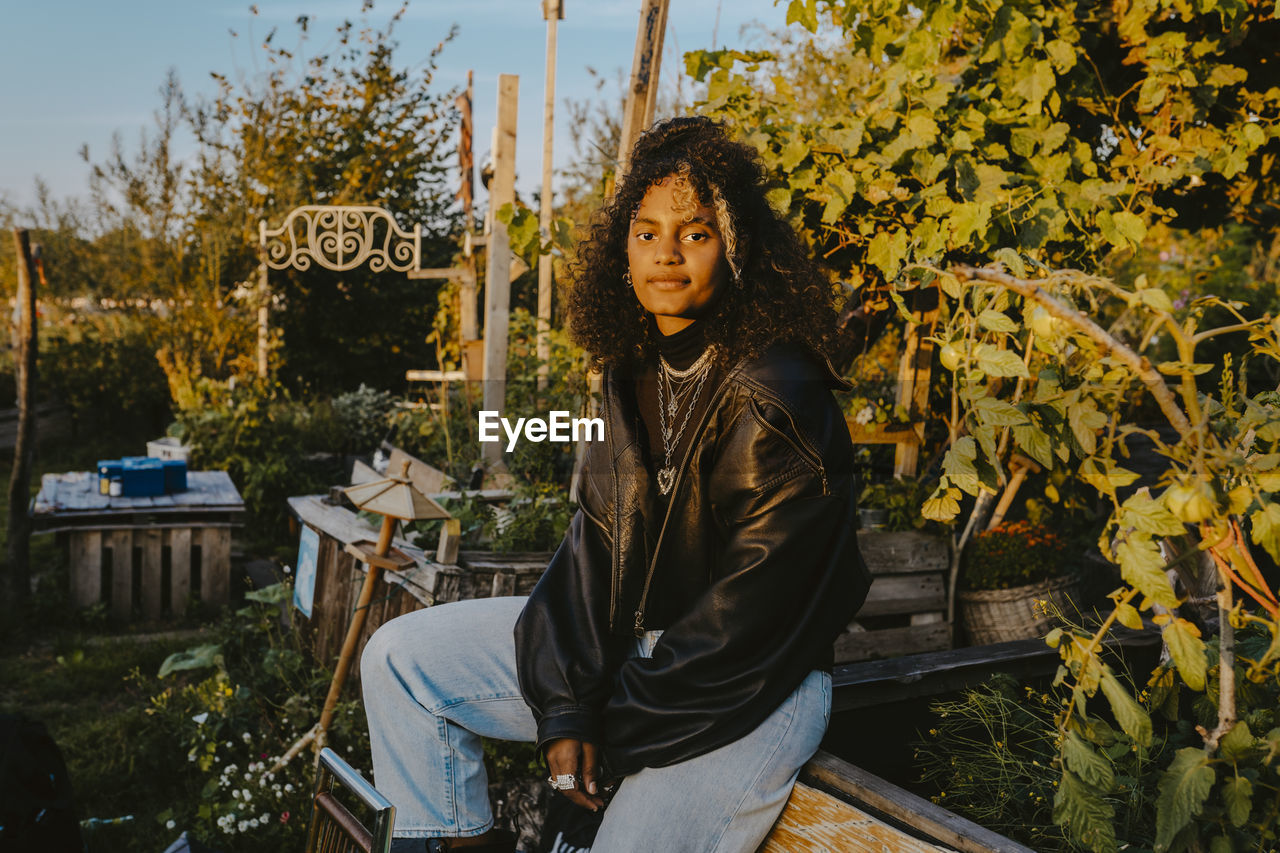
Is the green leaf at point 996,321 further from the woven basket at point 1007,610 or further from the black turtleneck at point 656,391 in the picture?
the woven basket at point 1007,610

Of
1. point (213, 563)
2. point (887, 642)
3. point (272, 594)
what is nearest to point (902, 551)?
point (887, 642)

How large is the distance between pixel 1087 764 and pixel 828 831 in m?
0.41

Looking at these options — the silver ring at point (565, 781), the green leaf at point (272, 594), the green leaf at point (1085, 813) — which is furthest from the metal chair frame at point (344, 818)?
the green leaf at point (272, 594)

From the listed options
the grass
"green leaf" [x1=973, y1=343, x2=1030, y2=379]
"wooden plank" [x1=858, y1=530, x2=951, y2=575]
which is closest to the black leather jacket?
"green leaf" [x1=973, y1=343, x2=1030, y2=379]

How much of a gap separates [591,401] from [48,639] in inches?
124

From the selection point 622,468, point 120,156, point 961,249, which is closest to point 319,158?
point 120,156

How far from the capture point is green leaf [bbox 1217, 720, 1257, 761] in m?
1.21

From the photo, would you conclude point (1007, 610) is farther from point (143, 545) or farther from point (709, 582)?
point (143, 545)

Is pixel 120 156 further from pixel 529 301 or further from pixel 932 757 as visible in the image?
pixel 932 757

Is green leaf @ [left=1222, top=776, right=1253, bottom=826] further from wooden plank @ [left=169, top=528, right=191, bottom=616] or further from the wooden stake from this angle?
wooden plank @ [left=169, top=528, right=191, bottom=616]

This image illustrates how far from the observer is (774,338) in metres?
1.64

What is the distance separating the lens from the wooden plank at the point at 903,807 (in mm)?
1283

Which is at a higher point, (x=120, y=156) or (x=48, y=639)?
(x=120, y=156)

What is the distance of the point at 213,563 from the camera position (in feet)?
16.2
